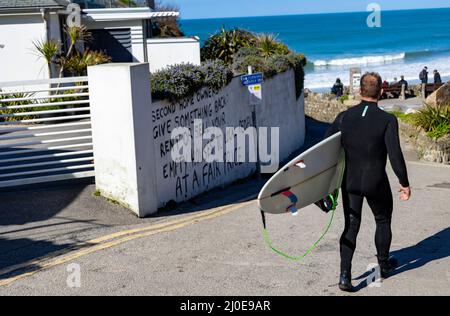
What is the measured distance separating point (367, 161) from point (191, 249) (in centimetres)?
259

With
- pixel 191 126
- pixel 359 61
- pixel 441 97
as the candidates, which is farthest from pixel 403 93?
pixel 359 61

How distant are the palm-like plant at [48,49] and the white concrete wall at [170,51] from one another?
440 centimetres

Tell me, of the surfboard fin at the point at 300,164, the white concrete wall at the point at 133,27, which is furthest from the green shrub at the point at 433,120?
the surfboard fin at the point at 300,164

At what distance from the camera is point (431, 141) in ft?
59.4

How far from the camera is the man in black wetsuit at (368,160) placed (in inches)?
249

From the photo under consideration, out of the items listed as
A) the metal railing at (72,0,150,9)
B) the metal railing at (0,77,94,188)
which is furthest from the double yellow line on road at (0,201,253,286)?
the metal railing at (72,0,150,9)

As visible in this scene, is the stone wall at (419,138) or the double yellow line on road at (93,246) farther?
the stone wall at (419,138)

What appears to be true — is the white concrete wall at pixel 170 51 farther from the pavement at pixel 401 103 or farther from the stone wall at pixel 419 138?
the pavement at pixel 401 103

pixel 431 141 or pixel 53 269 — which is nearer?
pixel 53 269

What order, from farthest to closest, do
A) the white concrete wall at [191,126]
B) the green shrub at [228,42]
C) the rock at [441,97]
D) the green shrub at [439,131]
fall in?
the rock at [441,97] → the green shrub at [228,42] → the green shrub at [439,131] → the white concrete wall at [191,126]

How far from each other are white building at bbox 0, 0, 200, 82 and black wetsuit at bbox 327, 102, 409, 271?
50.2 feet

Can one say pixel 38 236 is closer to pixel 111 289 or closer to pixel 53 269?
pixel 53 269

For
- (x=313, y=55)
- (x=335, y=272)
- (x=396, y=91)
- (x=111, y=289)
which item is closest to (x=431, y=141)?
(x=335, y=272)
